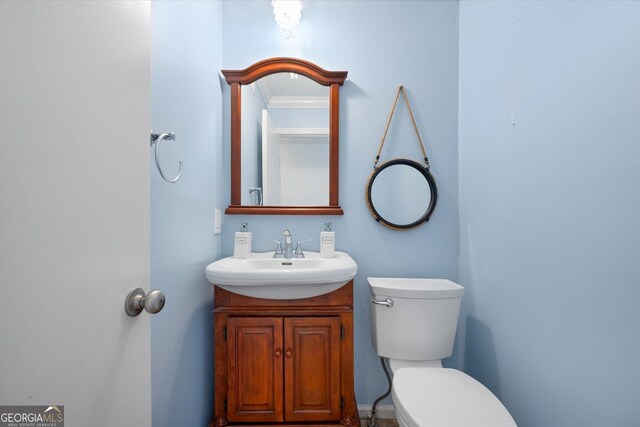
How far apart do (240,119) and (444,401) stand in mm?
1590

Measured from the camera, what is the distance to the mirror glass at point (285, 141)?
1517mm

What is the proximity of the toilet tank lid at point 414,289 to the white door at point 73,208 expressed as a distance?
99 cm

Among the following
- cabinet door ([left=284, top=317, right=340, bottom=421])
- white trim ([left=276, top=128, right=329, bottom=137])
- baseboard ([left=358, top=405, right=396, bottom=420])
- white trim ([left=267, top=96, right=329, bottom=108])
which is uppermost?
white trim ([left=267, top=96, right=329, bottom=108])

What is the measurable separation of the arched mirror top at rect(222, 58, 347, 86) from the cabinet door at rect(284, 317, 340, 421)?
1279mm

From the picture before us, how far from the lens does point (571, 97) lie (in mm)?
847

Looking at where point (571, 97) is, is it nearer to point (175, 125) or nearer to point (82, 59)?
point (82, 59)

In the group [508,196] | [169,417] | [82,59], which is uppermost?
[82,59]

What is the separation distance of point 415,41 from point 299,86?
73cm

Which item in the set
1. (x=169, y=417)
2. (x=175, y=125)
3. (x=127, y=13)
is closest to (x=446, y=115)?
(x=175, y=125)

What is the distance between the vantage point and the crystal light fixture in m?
1.43

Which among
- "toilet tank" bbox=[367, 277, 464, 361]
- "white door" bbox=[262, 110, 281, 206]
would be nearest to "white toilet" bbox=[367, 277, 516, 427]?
"toilet tank" bbox=[367, 277, 464, 361]

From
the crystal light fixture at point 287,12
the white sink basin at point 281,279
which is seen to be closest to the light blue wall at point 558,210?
the white sink basin at point 281,279

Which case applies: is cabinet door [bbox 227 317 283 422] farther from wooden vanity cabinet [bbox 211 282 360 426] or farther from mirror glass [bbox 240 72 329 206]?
mirror glass [bbox 240 72 329 206]
